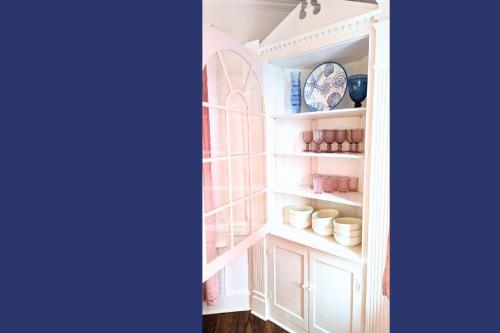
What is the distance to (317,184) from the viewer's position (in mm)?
1733

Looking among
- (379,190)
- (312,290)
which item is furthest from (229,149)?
(312,290)

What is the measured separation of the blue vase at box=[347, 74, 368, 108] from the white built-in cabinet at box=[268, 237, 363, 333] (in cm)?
92

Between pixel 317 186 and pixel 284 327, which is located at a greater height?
pixel 317 186

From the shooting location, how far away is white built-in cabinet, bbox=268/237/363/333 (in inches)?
60.4

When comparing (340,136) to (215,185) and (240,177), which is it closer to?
(240,177)

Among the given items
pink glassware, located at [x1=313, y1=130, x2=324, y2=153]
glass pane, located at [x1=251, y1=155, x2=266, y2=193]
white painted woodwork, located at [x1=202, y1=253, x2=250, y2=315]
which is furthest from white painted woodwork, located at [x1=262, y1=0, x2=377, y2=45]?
white painted woodwork, located at [x1=202, y1=253, x2=250, y2=315]

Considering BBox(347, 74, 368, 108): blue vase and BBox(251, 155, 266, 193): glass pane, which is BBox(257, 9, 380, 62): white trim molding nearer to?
BBox(347, 74, 368, 108): blue vase

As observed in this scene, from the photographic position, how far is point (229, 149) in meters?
1.33

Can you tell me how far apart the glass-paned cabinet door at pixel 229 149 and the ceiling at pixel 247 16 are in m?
0.51

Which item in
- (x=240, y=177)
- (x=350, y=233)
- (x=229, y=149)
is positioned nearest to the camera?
(x=229, y=149)

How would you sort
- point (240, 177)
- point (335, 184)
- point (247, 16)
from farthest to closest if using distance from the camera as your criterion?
point (247, 16)
point (335, 184)
point (240, 177)

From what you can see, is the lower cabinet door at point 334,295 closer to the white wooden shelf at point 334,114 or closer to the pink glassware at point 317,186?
the pink glassware at point 317,186

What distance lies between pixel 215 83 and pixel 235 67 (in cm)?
22

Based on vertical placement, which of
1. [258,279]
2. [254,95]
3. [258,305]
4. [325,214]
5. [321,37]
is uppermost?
[321,37]
